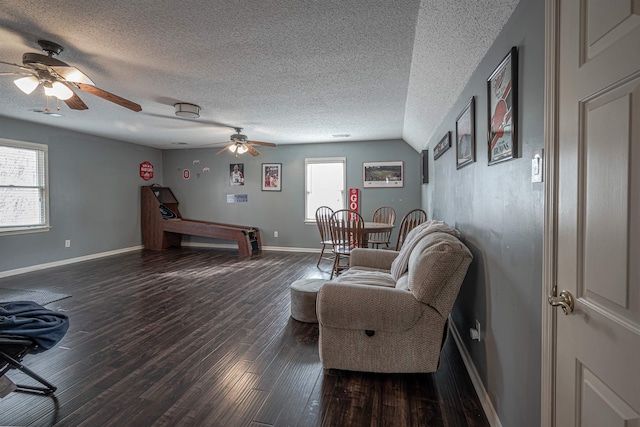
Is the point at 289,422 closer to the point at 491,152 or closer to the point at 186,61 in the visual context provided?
the point at 491,152

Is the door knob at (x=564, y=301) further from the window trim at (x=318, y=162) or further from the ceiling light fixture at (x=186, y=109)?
the window trim at (x=318, y=162)

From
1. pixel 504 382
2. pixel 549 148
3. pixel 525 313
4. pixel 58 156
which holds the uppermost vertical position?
pixel 58 156

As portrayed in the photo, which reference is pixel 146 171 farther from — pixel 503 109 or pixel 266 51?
pixel 503 109

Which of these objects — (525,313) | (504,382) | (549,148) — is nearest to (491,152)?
(549,148)

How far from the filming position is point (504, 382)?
153 centimetres

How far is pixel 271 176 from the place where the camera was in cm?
714

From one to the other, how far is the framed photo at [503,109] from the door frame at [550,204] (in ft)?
1.11

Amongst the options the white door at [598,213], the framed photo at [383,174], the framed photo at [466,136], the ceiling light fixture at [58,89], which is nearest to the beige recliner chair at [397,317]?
the framed photo at [466,136]

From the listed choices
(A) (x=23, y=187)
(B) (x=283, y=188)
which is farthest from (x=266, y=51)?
(A) (x=23, y=187)

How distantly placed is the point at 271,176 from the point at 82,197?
11.4 feet

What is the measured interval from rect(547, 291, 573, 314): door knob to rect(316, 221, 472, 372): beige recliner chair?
2.76 ft

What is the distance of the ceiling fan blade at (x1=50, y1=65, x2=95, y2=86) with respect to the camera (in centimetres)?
243

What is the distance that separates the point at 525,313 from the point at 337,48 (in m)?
2.19

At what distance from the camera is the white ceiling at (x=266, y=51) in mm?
1993
